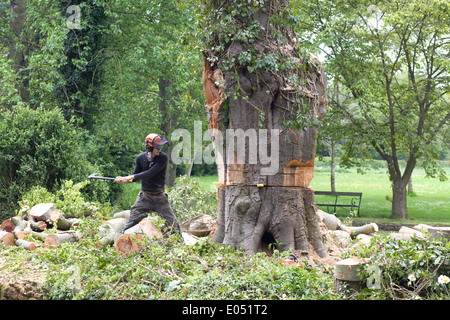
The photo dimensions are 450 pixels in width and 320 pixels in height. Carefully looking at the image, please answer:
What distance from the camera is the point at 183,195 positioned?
1192 centimetres

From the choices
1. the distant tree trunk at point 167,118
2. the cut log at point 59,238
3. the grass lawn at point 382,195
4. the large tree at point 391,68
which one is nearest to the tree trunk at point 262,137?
the cut log at point 59,238

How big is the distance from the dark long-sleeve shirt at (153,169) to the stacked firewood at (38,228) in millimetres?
1696

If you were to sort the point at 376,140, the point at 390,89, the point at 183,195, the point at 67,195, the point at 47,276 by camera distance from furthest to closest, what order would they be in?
the point at 390,89
the point at 376,140
the point at 183,195
the point at 67,195
the point at 47,276

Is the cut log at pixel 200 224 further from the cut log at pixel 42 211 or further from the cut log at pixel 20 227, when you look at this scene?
the cut log at pixel 20 227

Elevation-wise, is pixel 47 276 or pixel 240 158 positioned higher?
pixel 240 158

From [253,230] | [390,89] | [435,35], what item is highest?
[435,35]

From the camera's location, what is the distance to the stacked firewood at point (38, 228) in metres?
8.51

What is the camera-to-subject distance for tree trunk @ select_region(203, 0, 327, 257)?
756 centimetres

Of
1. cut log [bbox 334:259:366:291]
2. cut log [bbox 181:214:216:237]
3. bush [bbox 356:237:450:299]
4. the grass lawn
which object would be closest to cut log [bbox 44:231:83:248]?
cut log [bbox 181:214:216:237]

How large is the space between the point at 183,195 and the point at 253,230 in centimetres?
462

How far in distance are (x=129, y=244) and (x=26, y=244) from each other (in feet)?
8.91
